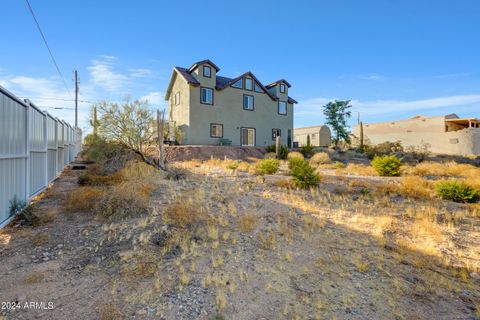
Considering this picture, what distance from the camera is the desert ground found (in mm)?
2867

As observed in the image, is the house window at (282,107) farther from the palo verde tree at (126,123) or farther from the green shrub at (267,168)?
the palo verde tree at (126,123)

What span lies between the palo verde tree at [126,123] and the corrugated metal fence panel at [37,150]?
18.1ft

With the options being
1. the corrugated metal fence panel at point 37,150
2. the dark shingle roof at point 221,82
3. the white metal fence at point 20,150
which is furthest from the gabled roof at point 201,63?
the corrugated metal fence panel at point 37,150

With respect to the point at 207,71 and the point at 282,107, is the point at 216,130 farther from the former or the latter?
the point at 282,107

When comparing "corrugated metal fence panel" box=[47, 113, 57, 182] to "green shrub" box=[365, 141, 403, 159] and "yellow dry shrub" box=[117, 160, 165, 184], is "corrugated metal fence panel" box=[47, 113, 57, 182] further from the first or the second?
"green shrub" box=[365, 141, 403, 159]

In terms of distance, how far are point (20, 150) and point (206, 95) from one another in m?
18.4

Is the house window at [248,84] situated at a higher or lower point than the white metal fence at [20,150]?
higher

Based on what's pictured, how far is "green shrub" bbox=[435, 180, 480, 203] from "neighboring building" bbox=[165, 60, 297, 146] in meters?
17.3

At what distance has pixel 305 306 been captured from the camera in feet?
9.56

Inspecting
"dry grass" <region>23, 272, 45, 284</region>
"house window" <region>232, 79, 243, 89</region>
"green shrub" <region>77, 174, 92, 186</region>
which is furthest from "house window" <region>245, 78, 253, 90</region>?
"dry grass" <region>23, 272, 45, 284</region>

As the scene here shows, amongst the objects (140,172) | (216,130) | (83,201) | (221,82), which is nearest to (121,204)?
(83,201)

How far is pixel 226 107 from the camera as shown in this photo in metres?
24.0

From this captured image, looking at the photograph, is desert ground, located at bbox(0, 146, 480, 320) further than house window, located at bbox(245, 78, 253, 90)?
No

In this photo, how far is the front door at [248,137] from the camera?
25.2 metres
